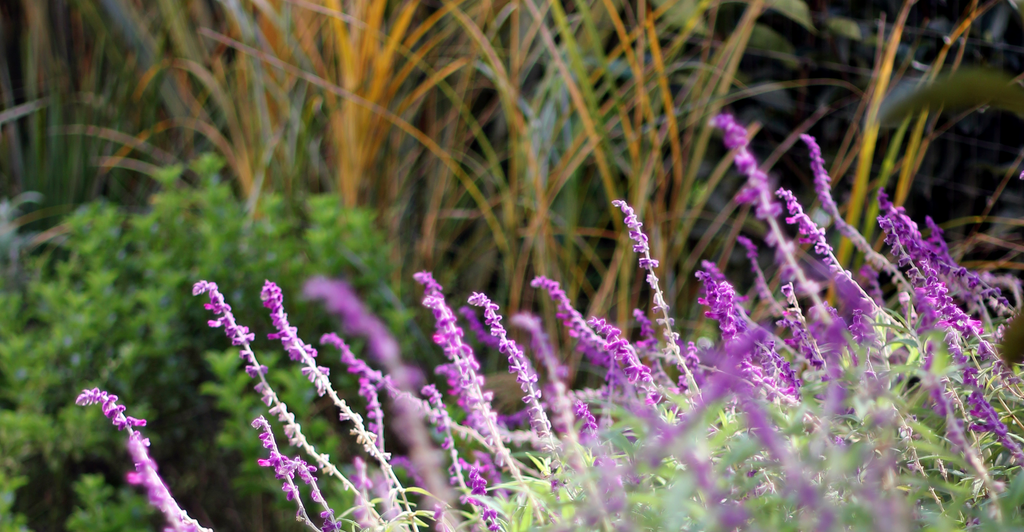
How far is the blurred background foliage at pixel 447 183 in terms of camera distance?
1644 mm

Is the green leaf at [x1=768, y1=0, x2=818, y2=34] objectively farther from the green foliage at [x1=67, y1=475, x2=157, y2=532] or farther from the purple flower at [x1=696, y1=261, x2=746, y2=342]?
the green foliage at [x1=67, y1=475, x2=157, y2=532]

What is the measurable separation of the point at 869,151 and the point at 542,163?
0.74m

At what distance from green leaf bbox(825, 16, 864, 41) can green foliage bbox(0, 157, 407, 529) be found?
119cm

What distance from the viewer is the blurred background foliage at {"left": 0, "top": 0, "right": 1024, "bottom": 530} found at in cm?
164

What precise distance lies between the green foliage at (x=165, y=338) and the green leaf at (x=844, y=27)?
46.7 inches

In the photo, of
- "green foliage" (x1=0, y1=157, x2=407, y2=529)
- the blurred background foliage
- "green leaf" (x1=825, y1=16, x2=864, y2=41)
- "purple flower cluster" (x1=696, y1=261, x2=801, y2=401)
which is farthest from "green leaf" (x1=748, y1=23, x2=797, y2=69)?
"purple flower cluster" (x1=696, y1=261, x2=801, y2=401)

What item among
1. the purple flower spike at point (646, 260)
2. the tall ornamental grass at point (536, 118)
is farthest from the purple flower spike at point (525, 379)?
the tall ornamental grass at point (536, 118)

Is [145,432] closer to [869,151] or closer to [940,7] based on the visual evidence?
[869,151]

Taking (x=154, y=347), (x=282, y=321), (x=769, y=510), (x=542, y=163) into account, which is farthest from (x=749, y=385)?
(x=154, y=347)

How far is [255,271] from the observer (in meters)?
1.79

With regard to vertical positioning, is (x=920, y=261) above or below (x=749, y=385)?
above

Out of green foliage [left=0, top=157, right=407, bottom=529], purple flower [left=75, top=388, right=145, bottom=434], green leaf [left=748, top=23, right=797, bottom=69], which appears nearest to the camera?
purple flower [left=75, top=388, right=145, bottom=434]

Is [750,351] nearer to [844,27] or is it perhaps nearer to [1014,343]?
[1014,343]

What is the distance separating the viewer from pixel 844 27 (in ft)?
5.94
